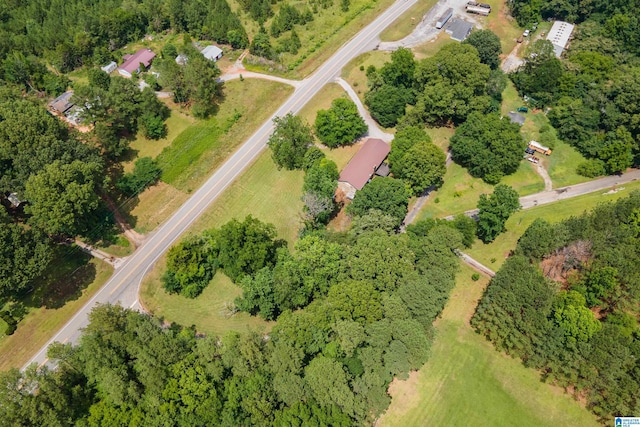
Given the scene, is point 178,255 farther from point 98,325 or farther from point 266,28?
point 266,28

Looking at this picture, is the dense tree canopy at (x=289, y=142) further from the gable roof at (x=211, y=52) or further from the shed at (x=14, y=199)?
the shed at (x=14, y=199)

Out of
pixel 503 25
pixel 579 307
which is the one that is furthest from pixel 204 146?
pixel 503 25

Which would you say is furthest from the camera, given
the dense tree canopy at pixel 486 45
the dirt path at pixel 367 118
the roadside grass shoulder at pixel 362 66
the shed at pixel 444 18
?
the shed at pixel 444 18

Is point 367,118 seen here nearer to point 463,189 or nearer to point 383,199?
point 463,189

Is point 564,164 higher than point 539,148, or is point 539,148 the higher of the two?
point 539,148

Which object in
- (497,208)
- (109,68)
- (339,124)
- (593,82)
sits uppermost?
(109,68)

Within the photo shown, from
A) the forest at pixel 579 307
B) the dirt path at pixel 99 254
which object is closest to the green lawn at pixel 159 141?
the dirt path at pixel 99 254

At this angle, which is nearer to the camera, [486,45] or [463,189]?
[463,189]
